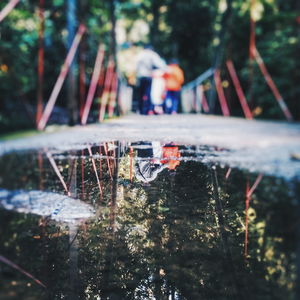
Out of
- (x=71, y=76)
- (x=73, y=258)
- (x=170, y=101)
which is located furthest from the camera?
(x=170, y=101)

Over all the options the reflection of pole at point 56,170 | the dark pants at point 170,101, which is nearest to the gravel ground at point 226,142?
the reflection of pole at point 56,170

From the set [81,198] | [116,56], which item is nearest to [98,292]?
[81,198]

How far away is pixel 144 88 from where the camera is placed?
11.2 meters

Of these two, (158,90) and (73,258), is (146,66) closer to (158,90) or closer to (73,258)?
(158,90)

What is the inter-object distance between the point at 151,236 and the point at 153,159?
7.20ft

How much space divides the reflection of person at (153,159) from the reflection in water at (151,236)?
0.16 feet

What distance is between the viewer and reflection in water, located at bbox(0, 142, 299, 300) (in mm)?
1742

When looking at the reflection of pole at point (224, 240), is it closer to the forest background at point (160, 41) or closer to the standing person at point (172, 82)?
the forest background at point (160, 41)

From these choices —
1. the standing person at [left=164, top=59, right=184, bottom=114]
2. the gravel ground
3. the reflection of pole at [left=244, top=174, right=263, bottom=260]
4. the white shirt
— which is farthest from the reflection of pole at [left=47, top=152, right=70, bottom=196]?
the standing person at [left=164, top=59, right=184, bottom=114]

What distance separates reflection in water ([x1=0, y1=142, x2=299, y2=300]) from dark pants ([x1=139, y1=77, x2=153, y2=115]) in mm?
7260

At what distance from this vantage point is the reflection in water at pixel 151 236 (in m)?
1.74

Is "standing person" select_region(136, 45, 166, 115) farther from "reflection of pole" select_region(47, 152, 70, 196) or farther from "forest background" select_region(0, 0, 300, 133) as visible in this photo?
"reflection of pole" select_region(47, 152, 70, 196)

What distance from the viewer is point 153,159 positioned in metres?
4.44

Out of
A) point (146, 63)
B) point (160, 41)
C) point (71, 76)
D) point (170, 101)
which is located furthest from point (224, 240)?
point (160, 41)
